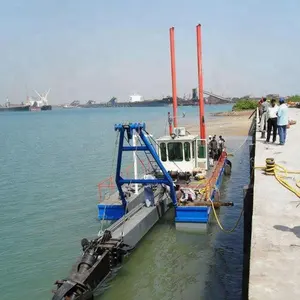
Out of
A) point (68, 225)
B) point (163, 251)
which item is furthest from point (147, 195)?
point (68, 225)

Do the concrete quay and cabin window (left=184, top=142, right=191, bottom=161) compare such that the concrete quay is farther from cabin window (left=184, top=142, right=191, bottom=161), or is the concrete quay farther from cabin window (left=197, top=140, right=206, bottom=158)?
cabin window (left=197, top=140, right=206, bottom=158)

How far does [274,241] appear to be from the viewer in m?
7.20

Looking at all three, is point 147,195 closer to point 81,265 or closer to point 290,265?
point 81,265

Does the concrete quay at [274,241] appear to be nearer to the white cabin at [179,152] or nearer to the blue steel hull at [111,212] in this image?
the white cabin at [179,152]

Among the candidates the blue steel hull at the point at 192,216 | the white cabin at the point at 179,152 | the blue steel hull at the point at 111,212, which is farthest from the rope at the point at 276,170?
the blue steel hull at the point at 111,212

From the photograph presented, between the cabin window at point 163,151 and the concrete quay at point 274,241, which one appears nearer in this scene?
the concrete quay at point 274,241

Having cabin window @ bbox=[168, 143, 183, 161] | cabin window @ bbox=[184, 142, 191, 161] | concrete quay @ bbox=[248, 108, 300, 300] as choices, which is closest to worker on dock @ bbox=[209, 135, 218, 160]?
cabin window @ bbox=[184, 142, 191, 161]

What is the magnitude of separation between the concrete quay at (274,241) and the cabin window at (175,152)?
16.8 ft

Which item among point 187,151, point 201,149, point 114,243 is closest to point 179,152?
point 187,151

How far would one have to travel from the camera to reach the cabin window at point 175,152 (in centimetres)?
1734

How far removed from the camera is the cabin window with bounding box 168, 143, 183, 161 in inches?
683

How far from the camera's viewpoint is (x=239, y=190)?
70.0 feet

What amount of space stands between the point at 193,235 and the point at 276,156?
15.1ft

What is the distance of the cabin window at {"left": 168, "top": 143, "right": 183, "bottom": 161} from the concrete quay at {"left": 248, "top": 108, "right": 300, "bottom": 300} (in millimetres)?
5113
